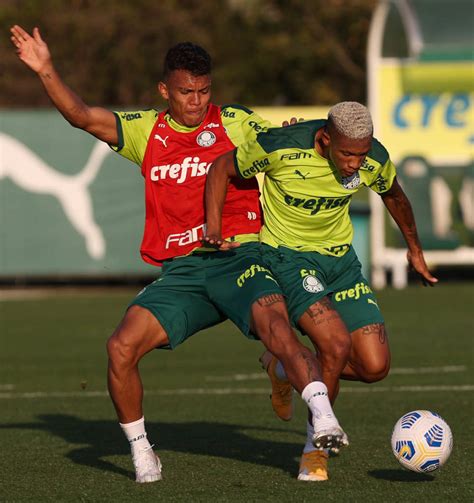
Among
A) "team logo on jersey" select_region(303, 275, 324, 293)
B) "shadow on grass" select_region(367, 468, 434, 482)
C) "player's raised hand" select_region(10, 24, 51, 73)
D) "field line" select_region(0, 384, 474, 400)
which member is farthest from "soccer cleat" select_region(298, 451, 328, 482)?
"field line" select_region(0, 384, 474, 400)

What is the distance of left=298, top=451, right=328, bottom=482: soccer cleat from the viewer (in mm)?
7852

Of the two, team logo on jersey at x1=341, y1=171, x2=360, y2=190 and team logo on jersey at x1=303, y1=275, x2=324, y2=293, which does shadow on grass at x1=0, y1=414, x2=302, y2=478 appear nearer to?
team logo on jersey at x1=303, y1=275, x2=324, y2=293

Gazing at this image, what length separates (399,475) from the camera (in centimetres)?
808

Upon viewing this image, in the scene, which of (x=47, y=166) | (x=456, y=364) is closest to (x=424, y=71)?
Answer: (x=47, y=166)

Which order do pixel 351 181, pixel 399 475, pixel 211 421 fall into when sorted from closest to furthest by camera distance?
pixel 399 475 → pixel 351 181 → pixel 211 421

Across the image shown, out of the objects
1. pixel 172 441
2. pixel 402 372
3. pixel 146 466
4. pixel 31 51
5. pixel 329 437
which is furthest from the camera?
pixel 402 372

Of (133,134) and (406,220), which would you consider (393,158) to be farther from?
(133,134)

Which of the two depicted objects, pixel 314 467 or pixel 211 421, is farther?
pixel 211 421

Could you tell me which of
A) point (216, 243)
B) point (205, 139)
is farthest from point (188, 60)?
point (216, 243)

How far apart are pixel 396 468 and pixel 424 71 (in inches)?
652

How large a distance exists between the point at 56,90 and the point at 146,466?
2.18 m

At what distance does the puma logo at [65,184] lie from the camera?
24.2 meters

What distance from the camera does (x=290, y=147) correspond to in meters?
8.13

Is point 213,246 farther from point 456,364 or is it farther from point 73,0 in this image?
point 73,0
